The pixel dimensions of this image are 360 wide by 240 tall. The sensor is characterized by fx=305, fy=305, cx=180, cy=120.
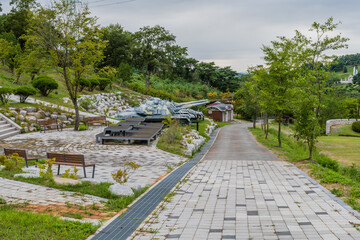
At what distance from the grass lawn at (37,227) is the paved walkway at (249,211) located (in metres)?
0.87

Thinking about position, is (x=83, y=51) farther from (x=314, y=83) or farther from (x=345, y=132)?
(x=345, y=132)

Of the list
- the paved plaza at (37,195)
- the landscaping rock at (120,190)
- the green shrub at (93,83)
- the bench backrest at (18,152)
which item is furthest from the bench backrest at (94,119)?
the landscaping rock at (120,190)

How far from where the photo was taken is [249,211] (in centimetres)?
594

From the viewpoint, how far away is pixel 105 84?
28969 mm

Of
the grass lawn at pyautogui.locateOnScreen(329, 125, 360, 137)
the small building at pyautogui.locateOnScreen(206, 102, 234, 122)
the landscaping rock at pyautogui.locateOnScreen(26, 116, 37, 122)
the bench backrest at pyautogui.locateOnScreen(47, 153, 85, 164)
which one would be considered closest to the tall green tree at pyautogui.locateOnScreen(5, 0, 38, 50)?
the landscaping rock at pyautogui.locateOnScreen(26, 116, 37, 122)

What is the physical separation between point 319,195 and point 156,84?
130ft

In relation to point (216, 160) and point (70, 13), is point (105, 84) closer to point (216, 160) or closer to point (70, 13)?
point (70, 13)

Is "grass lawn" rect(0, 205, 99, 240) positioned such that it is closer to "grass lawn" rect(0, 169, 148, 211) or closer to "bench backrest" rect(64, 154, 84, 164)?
"grass lawn" rect(0, 169, 148, 211)

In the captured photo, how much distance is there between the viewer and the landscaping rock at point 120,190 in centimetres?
670

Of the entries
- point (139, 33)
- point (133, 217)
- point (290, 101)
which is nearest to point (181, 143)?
point (290, 101)

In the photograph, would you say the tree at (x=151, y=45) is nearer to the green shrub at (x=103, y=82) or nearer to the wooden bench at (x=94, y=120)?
Result: the green shrub at (x=103, y=82)

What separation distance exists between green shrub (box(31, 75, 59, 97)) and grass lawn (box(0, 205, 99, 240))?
1835 cm

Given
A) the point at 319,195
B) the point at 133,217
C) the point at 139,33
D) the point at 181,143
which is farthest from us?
the point at 139,33

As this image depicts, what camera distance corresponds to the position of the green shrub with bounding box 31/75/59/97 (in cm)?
2153
